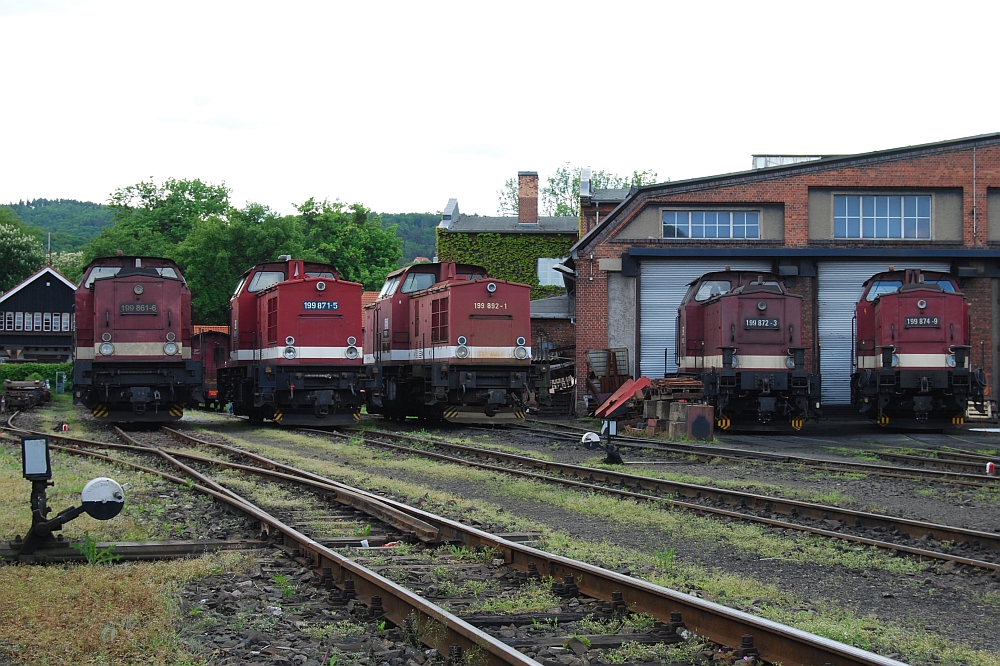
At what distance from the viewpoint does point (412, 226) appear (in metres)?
144

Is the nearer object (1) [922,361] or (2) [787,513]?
(2) [787,513]

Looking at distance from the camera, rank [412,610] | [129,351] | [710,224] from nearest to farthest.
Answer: [412,610] → [129,351] → [710,224]

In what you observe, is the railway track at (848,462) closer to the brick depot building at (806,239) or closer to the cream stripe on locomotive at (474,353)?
the cream stripe on locomotive at (474,353)

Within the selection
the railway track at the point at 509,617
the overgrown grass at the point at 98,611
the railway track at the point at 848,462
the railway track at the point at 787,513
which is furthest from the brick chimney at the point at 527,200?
the overgrown grass at the point at 98,611

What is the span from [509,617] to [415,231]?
138684 mm

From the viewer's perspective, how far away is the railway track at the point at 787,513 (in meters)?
7.99

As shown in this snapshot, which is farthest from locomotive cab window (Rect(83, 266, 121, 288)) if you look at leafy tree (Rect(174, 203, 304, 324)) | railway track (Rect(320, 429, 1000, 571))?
leafy tree (Rect(174, 203, 304, 324))

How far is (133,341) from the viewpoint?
811 inches

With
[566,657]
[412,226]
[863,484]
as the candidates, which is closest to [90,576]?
[566,657]

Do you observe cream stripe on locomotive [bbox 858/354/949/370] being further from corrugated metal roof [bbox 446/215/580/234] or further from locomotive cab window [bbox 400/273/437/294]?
corrugated metal roof [bbox 446/215/580/234]

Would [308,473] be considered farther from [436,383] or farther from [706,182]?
[706,182]

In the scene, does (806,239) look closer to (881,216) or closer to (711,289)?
(881,216)

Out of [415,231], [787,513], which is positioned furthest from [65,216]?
[787,513]

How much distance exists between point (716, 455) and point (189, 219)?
66.5 m
